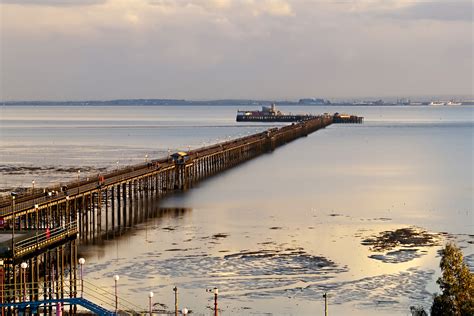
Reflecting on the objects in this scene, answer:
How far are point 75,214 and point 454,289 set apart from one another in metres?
27.6

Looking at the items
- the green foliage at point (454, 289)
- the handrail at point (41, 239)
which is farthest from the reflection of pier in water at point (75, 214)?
the green foliage at point (454, 289)

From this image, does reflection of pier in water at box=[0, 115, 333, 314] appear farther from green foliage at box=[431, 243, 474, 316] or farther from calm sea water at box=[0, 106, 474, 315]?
green foliage at box=[431, 243, 474, 316]

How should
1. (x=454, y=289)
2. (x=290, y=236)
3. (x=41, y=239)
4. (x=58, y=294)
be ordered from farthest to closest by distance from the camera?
1. (x=290, y=236)
2. (x=58, y=294)
3. (x=41, y=239)
4. (x=454, y=289)

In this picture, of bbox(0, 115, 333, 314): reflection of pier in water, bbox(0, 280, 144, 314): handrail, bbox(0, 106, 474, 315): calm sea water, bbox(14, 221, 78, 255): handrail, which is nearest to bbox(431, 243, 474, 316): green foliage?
bbox(0, 106, 474, 315): calm sea water

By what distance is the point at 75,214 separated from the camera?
50.7 meters

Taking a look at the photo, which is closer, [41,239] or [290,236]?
[41,239]

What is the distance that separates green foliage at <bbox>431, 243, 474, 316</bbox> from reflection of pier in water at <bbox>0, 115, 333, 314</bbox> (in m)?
12.1

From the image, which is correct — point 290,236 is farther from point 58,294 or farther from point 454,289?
point 454,289

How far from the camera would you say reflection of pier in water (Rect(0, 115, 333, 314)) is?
29.6m

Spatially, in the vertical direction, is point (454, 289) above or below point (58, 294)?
above

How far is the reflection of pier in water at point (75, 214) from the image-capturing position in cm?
2962

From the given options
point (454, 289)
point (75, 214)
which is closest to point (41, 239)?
point (454, 289)

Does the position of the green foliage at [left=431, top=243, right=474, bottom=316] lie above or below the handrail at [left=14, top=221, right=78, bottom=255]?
below

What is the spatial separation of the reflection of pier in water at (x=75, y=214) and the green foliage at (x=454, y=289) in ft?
39.7
